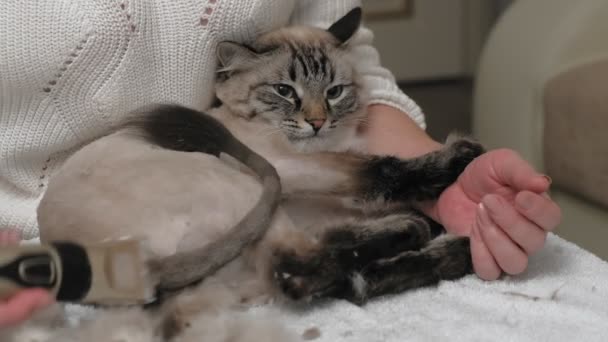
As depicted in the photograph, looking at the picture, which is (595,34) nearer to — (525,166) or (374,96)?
(374,96)

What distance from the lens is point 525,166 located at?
806 mm

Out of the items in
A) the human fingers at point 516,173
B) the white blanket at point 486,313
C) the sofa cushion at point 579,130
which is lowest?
the sofa cushion at point 579,130

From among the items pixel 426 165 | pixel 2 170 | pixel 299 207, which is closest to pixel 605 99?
pixel 426 165

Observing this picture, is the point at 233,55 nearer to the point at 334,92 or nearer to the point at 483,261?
the point at 334,92

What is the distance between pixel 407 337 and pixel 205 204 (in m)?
0.28

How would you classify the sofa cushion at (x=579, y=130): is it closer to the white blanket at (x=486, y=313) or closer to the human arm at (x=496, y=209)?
the human arm at (x=496, y=209)

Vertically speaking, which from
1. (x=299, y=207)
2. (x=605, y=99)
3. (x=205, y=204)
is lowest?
(x=605, y=99)

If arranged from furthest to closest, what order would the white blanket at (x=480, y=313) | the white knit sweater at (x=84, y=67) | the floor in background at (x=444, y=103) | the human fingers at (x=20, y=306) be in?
the floor in background at (x=444, y=103) → the white knit sweater at (x=84, y=67) → the white blanket at (x=480, y=313) → the human fingers at (x=20, y=306)

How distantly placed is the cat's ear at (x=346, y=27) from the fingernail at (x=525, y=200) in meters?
0.52

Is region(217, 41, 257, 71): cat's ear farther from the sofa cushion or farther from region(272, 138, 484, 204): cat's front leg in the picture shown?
the sofa cushion

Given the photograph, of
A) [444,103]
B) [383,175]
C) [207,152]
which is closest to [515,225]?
[383,175]

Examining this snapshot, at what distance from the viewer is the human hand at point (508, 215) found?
0.78 metres

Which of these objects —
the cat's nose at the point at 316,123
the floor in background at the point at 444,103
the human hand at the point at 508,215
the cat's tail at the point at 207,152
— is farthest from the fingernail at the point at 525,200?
the floor in background at the point at 444,103

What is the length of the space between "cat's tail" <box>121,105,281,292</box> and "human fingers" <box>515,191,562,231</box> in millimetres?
285
